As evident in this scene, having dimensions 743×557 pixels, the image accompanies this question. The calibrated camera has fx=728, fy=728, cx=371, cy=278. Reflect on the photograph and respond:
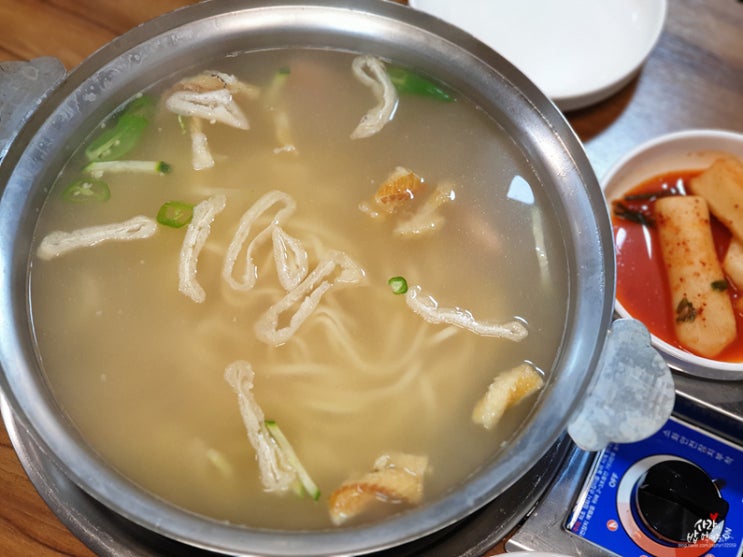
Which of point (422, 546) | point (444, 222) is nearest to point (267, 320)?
point (444, 222)

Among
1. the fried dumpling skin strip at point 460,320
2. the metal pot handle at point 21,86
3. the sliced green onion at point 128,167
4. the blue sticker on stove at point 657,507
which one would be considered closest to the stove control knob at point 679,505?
the blue sticker on stove at point 657,507

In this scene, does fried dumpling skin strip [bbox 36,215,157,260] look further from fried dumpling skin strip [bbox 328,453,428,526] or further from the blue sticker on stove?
the blue sticker on stove

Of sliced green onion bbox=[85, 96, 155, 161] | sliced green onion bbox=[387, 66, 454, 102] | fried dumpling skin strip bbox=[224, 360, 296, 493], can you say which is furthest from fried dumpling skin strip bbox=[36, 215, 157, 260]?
sliced green onion bbox=[387, 66, 454, 102]

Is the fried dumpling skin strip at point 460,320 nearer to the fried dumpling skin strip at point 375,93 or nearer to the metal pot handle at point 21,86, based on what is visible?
the fried dumpling skin strip at point 375,93

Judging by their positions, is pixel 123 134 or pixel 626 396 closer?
pixel 626 396

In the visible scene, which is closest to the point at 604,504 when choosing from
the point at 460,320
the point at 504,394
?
the point at 504,394

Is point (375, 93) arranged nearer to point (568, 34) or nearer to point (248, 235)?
point (248, 235)
